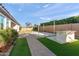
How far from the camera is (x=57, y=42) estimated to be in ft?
36.7

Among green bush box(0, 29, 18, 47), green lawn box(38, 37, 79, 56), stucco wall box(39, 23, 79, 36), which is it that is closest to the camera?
green bush box(0, 29, 18, 47)

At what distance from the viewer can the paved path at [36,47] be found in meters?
9.87

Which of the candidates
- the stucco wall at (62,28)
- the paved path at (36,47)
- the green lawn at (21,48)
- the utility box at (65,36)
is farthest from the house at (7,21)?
the utility box at (65,36)

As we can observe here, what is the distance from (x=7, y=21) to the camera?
11.8 metres

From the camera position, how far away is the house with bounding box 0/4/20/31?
11.0 m

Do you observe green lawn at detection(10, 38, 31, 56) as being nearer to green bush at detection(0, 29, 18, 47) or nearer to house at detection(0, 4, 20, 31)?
green bush at detection(0, 29, 18, 47)

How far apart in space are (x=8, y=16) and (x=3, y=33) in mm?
1995

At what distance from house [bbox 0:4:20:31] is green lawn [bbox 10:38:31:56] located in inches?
26.2

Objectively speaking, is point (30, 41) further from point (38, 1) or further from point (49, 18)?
point (38, 1)

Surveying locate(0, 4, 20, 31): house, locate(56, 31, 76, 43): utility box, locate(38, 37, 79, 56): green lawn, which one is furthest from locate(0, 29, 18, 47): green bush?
locate(56, 31, 76, 43): utility box

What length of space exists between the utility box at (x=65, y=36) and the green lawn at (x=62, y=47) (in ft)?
0.84

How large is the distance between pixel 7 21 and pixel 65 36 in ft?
10.2

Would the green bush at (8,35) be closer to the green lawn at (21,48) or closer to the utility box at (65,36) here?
the green lawn at (21,48)

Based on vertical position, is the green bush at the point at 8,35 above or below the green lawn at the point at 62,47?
above
